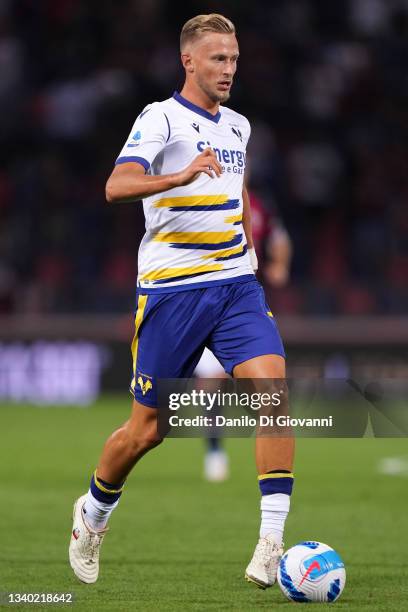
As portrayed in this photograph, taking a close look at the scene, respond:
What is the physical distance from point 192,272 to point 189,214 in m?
0.24

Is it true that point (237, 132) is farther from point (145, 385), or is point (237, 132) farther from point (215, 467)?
point (215, 467)

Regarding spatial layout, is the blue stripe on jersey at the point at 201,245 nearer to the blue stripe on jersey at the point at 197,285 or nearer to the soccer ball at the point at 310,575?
the blue stripe on jersey at the point at 197,285

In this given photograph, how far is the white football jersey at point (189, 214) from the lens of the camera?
18.2 feet

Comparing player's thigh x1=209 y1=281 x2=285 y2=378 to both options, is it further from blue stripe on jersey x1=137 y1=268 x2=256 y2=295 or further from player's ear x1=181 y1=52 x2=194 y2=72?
player's ear x1=181 y1=52 x2=194 y2=72

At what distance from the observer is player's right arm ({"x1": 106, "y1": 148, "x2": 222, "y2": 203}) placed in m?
5.09

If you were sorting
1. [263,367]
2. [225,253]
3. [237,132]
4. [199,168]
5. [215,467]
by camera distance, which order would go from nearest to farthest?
[199,168]
[263,367]
[225,253]
[237,132]
[215,467]

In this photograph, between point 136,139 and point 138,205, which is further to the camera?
point 138,205

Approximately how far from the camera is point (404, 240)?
1587 cm

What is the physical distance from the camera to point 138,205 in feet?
52.4

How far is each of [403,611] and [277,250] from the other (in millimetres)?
4443

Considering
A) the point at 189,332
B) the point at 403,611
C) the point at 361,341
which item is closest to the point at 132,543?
the point at 189,332

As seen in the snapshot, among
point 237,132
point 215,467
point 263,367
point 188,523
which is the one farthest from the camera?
point 215,467

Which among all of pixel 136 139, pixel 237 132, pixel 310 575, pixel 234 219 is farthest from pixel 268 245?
pixel 310 575

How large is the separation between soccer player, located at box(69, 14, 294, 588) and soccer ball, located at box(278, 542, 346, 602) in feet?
1.01
